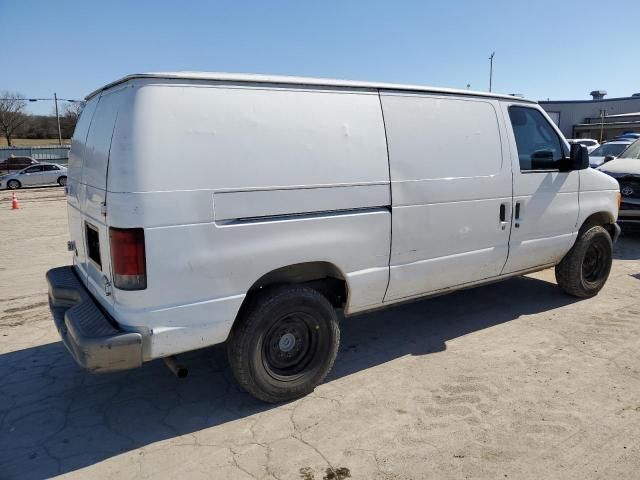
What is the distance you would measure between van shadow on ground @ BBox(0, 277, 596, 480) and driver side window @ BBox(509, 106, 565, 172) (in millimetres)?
1631

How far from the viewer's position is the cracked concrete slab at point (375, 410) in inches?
114

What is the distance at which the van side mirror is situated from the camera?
499cm

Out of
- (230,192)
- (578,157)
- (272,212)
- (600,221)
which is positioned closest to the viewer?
(230,192)

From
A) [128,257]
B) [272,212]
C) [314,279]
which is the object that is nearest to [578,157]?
[314,279]

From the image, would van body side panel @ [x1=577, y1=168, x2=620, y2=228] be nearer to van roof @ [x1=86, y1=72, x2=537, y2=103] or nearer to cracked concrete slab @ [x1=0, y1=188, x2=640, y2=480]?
cracked concrete slab @ [x1=0, y1=188, x2=640, y2=480]

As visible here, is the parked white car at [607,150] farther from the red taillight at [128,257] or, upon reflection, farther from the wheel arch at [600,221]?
the red taillight at [128,257]

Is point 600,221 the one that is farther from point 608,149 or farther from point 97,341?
point 608,149

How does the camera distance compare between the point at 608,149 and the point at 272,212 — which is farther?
the point at 608,149

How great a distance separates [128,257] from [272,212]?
0.92 m

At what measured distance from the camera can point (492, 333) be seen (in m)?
4.82

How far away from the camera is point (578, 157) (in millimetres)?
5023

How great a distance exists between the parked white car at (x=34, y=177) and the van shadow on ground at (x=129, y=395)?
26.6 metres

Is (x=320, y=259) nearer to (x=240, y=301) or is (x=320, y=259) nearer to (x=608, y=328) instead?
(x=240, y=301)

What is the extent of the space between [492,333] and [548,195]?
1.50 metres
